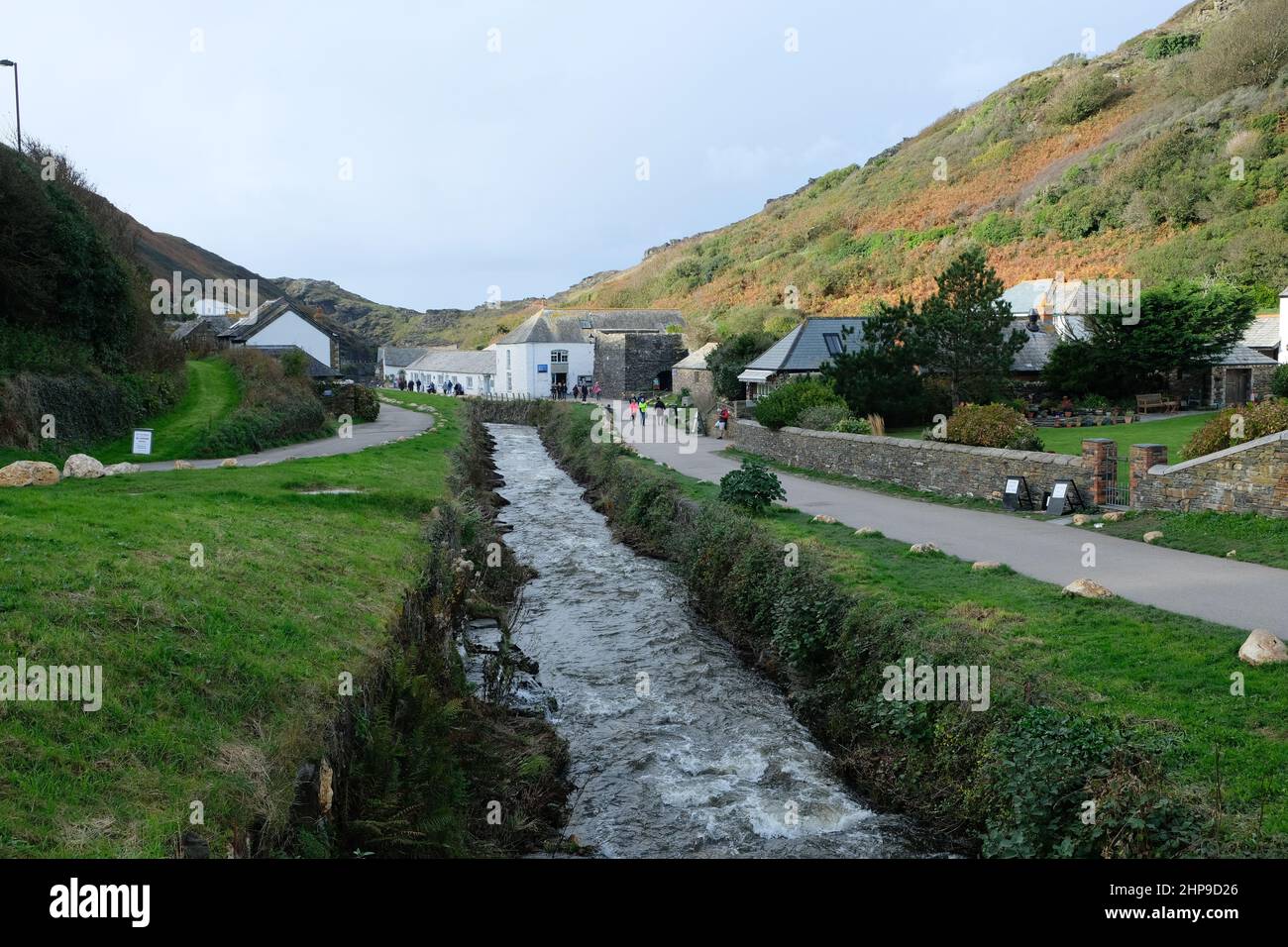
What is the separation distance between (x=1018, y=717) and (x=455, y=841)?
4742mm

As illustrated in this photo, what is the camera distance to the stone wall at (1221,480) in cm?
1429

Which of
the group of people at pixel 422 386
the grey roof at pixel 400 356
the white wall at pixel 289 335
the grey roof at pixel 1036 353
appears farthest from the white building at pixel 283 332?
the grey roof at pixel 400 356

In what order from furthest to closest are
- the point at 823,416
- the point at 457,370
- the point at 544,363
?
the point at 457,370, the point at 544,363, the point at 823,416

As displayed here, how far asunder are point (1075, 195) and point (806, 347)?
4607cm

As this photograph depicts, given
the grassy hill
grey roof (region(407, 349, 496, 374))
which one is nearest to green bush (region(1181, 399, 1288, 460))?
the grassy hill

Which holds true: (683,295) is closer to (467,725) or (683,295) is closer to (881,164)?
(881,164)

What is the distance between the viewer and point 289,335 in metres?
50.3

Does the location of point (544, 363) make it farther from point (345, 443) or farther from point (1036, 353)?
point (345, 443)

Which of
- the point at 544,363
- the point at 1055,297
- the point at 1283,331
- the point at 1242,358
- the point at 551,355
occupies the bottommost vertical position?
the point at 1242,358

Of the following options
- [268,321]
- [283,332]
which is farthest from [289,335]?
[268,321]

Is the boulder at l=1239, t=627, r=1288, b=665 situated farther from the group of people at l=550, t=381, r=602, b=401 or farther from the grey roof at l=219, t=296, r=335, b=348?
the group of people at l=550, t=381, r=602, b=401

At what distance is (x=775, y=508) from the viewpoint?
62.6 feet

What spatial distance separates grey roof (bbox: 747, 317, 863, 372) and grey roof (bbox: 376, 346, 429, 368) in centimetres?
7251

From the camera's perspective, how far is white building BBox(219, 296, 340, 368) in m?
49.6
